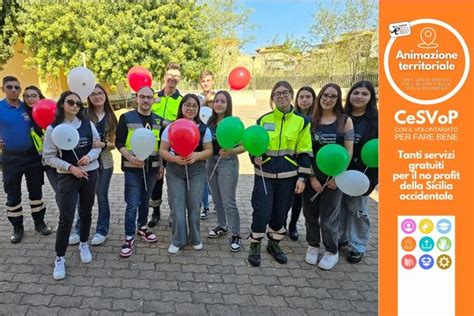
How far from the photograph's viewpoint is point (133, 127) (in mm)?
3510

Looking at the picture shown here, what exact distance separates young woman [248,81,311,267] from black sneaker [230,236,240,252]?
0.29 metres

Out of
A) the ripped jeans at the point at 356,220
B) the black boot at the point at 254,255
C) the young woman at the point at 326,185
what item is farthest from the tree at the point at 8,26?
the ripped jeans at the point at 356,220

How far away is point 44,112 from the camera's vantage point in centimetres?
350

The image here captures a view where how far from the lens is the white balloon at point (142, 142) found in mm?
3250

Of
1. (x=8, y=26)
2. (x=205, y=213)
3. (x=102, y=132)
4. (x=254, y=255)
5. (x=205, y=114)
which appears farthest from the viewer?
(x=8, y=26)

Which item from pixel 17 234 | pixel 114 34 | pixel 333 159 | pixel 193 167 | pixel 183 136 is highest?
pixel 114 34

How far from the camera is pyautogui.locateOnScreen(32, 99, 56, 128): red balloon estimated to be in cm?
349

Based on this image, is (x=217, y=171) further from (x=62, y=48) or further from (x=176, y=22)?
(x=62, y=48)

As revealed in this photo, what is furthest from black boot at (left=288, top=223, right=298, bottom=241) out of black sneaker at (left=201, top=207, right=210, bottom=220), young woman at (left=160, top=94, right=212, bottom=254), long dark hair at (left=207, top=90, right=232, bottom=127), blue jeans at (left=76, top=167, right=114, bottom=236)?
blue jeans at (left=76, top=167, right=114, bottom=236)

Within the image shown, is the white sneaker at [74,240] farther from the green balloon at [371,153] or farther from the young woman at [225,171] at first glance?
the green balloon at [371,153]

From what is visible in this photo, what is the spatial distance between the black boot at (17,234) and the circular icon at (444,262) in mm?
4033

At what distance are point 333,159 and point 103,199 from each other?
243 centimetres

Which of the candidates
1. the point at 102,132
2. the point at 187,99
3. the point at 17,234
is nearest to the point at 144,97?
the point at 187,99

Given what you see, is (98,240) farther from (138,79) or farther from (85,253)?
(138,79)
